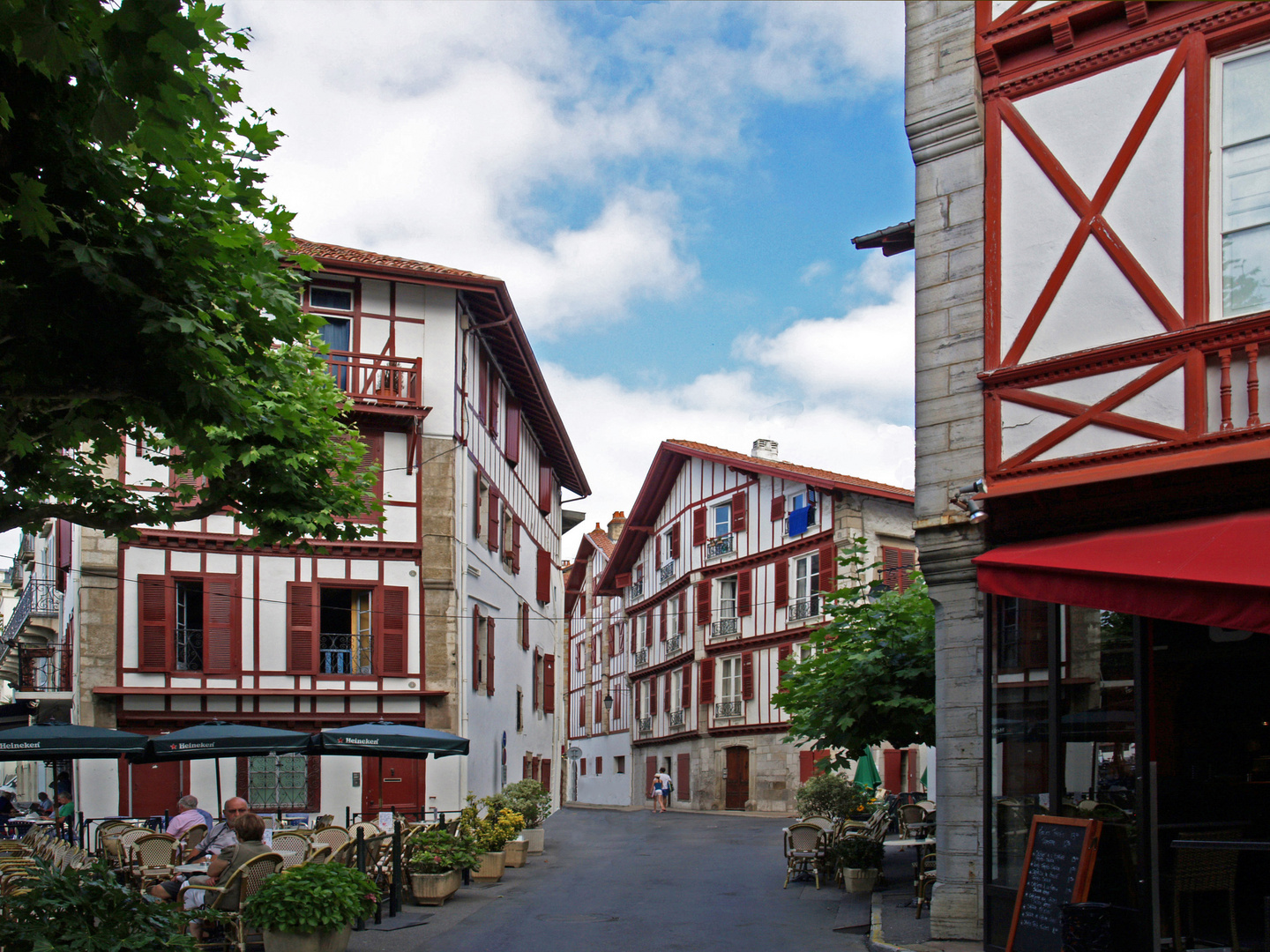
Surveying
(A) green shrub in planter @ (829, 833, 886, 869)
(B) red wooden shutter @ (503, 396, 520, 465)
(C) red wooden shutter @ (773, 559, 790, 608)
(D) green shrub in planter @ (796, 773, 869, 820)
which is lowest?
(D) green shrub in planter @ (796, 773, 869, 820)

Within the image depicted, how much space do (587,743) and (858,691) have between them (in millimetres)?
49083

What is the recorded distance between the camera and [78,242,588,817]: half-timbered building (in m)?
22.4

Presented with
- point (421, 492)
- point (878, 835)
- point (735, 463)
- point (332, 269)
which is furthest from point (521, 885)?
point (735, 463)

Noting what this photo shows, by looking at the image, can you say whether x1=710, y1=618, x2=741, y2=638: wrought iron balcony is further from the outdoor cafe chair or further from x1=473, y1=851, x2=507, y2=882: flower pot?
the outdoor cafe chair

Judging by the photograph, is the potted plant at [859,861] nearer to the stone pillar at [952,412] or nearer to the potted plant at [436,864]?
the potted plant at [436,864]

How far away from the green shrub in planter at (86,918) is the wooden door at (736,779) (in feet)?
107

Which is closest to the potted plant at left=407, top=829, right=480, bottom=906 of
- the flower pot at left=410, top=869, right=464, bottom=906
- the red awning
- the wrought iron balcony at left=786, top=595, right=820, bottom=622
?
the flower pot at left=410, top=869, right=464, bottom=906

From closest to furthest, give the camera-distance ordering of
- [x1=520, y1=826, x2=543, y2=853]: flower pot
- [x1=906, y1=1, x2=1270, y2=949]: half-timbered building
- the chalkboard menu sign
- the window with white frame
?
the chalkboard menu sign < [x1=906, y1=1, x2=1270, y2=949]: half-timbered building < the window with white frame < [x1=520, y1=826, x2=543, y2=853]: flower pot

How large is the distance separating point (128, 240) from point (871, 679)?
396 inches

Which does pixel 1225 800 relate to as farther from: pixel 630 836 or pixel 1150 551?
pixel 630 836

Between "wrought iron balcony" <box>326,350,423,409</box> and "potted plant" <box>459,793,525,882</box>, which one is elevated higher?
"wrought iron balcony" <box>326,350,423,409</box>

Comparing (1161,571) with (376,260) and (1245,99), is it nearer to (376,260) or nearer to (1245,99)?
(1245,99)

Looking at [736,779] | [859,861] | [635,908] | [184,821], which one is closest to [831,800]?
[859,861]

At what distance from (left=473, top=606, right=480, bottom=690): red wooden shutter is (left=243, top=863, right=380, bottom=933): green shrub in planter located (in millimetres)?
15349
